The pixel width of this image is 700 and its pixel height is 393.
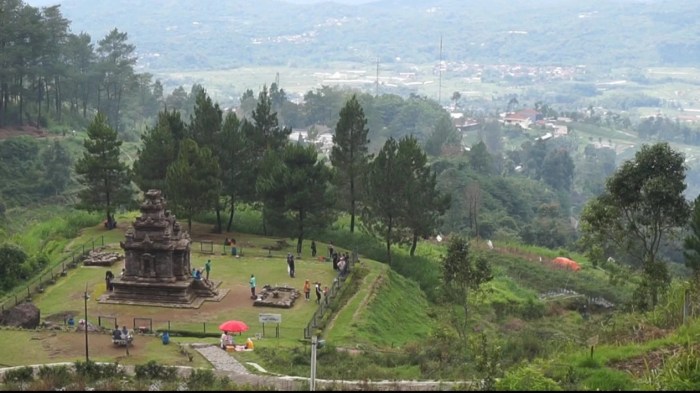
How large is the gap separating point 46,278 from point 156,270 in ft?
18.4

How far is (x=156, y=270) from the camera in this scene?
31.8m

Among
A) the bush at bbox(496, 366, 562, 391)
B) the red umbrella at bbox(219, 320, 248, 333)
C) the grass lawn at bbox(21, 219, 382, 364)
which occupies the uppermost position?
the bush at bbox(496, 366, 562, 391)

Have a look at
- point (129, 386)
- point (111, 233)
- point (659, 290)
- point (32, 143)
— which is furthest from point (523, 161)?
point (129, 386)

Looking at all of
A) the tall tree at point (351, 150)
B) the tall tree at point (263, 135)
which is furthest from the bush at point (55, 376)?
the tall tree at point (351, 150)

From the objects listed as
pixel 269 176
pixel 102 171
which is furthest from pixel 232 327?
pixel 102 171

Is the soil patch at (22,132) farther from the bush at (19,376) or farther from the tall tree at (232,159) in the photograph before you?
the bush at (19,376)

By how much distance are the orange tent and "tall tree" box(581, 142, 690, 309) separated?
20.1 metres

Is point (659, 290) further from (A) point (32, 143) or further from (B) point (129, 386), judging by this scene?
(A) point (32, 143)

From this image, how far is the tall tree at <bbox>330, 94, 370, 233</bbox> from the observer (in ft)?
142

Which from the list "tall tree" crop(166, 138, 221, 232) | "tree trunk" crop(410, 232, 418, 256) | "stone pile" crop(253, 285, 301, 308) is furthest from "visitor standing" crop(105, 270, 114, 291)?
"tree trunk" crop(410, 232, 418, 256)

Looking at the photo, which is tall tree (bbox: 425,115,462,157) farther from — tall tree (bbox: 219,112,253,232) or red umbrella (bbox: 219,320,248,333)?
red umbrella (bbox: 219,320,248,333)

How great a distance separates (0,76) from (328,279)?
38.5m

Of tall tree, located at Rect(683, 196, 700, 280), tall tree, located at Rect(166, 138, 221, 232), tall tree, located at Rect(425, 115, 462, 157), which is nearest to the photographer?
tall tree, located at Rect(683, 196, 700, 280)

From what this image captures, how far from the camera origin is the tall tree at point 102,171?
40.8m
